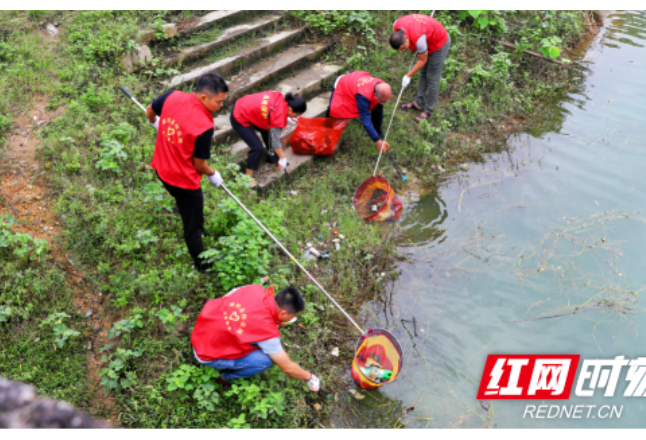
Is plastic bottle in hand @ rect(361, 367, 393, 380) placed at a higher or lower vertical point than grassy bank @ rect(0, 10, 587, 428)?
lower

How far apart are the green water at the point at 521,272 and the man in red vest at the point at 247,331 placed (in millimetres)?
1092

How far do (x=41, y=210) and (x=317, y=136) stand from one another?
3.46m

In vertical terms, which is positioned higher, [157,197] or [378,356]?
[157,197]

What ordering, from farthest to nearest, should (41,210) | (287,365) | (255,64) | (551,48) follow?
(551,48), (255,64), (41,210), (287,365)

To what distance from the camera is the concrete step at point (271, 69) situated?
6.48 metres

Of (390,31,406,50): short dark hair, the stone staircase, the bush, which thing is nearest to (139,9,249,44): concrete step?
the stone staircase

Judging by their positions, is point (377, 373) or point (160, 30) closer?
point (377, 373)

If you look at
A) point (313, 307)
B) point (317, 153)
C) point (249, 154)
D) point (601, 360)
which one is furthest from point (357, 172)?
point (601, 360)

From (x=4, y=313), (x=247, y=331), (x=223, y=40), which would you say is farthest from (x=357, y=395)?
(x=223, y=40)

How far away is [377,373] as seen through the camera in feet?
13.4

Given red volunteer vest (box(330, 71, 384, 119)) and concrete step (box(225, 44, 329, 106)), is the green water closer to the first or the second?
red volunteer vest (box(330, 71, 384, 119))

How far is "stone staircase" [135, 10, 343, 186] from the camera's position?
20.1ft

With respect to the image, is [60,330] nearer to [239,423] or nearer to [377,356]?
[239,423]
